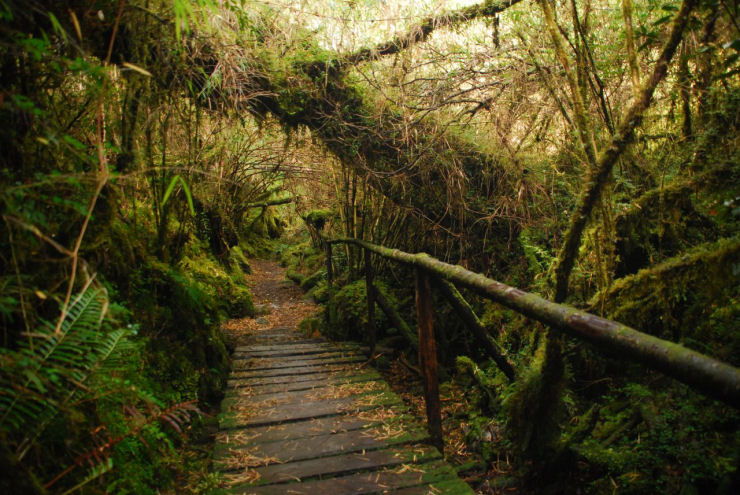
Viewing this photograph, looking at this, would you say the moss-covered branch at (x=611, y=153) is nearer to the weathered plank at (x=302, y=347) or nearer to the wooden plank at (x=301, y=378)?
the wooden plank at (x=301, y=378)

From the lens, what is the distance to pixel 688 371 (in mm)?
990

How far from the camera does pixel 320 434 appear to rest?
8.95ft

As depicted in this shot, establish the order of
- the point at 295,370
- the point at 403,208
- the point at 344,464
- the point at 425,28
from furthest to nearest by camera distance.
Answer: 1. the point at 403,208
2. the point at 425,28
3. the point at 295,370
4. the point at 344,464

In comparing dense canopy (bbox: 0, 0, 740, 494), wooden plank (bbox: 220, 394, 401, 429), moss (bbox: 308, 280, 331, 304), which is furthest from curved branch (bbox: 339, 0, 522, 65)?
moss (bbox: 308, 280, 331, 304)

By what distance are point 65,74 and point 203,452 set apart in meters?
2.62

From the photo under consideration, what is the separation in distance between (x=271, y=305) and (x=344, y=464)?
24.8 ft

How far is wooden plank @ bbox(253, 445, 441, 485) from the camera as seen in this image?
224 centimetres

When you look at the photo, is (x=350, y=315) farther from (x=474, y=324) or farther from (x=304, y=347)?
(x=474, y=324)

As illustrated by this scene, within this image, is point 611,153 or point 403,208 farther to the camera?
point 403,208

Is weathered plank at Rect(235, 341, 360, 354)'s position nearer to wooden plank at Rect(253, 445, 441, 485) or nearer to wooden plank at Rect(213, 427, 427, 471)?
wooden plank at Rect(213, 427, 427, 471)

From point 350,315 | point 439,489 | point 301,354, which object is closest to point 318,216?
point 350,315

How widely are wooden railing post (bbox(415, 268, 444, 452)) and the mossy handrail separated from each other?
0.80m

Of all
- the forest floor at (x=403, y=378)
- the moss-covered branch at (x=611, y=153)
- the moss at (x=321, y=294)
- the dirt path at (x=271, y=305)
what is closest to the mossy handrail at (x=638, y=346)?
the moss-covered branch at (x=611, y=153)

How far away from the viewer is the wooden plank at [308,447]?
7.84ft
